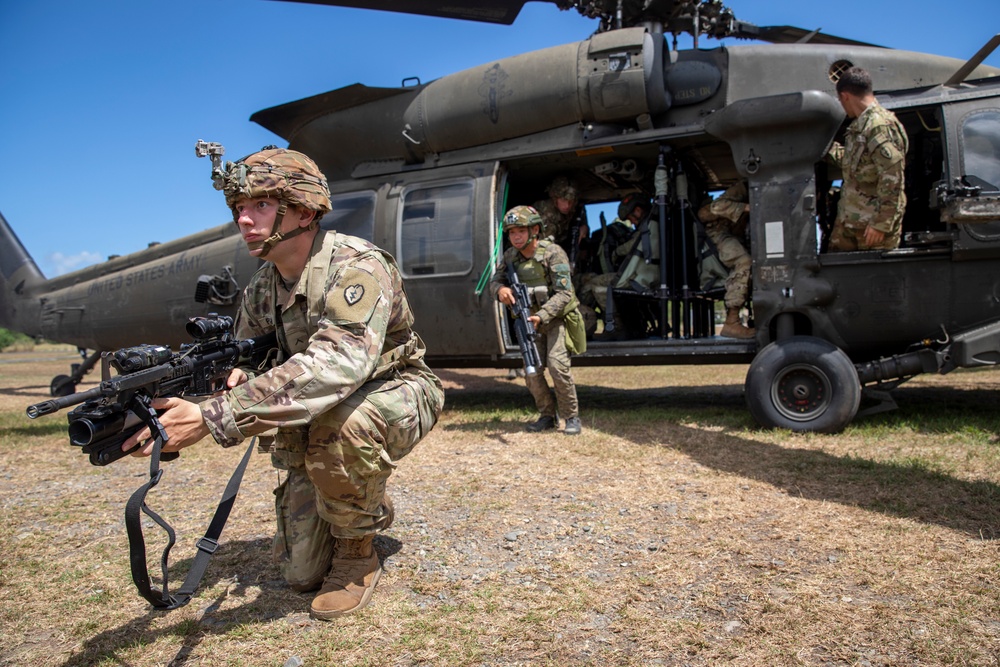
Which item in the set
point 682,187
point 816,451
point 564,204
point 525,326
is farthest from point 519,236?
point 816,451

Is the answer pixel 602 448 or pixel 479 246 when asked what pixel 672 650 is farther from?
pixel 479 246

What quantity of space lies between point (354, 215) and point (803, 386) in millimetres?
Answer: 4189

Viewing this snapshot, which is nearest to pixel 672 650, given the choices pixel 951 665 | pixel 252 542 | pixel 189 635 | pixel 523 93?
pixel 951 665

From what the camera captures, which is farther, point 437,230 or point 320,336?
point 437,230

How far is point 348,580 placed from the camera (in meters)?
2.49

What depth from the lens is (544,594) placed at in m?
2.45

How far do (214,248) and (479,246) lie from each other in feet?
9.66

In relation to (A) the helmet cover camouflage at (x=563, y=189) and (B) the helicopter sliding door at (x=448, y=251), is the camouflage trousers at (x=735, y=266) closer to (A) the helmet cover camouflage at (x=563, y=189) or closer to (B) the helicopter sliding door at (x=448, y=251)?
(A) the helmet cover camouflage at (x=563, y=189)

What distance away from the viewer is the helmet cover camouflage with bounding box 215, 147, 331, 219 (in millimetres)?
2408

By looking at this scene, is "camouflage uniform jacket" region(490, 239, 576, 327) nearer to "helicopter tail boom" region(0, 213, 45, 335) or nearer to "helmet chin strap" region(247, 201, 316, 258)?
"helmet chin strap" region(247, 201, 316, 258)

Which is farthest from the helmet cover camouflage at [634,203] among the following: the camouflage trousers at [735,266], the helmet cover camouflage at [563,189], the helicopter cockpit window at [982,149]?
the helicopter cockpit window at [982,149]

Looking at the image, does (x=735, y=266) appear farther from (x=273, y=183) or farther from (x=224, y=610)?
(x=224, y=610)

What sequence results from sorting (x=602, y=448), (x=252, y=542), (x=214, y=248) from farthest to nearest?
(x=214, y=248) → (x=602, y=448) → (x=252, y=542)

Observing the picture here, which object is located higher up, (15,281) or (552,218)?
(552,218)
